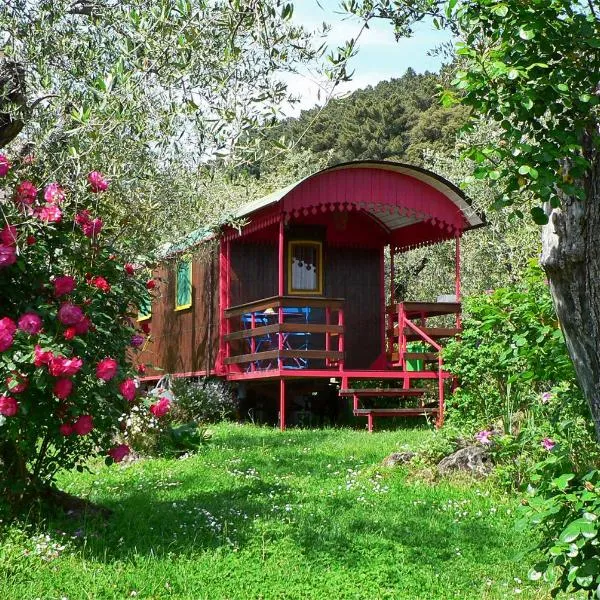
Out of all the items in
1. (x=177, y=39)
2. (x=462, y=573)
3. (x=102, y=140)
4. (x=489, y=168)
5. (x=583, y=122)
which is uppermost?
(x=177, y=39)

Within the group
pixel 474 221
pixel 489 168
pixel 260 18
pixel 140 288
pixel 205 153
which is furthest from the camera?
pixel 474 221

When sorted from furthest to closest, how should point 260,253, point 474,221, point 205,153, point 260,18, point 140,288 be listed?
1. point 260,253
2. point 474,221
3. point 140,288
4. point 205,153
5. point 260,18

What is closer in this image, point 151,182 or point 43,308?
point 43,308

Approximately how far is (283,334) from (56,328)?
8.67 metres

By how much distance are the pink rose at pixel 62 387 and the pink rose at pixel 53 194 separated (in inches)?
46.7

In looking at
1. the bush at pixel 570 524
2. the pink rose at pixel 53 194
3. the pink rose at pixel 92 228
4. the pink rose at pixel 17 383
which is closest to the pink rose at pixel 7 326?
the pink rose at pixel 17 383

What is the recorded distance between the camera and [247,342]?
48.7ft

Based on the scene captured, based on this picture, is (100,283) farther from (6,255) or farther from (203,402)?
(203,402)

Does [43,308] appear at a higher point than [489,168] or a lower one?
lower

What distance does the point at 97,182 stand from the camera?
18.1 ft

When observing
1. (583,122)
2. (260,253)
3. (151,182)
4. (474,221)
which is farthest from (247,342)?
(583,122)

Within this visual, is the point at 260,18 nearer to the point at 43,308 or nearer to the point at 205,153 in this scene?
the point at 205,153

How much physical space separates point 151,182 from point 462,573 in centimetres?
377

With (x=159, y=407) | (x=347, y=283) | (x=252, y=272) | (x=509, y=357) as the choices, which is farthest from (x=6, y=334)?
(x=347, y=283)
